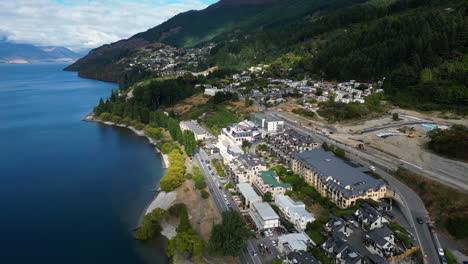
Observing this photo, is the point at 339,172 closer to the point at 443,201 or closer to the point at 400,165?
the point at 400,165

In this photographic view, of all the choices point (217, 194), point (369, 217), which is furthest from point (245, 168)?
point (369, 217)

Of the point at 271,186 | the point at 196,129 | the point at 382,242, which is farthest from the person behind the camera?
the point at 196,129

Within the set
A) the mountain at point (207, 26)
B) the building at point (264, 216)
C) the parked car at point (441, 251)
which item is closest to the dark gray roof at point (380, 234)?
the parked car at point (441, 251)

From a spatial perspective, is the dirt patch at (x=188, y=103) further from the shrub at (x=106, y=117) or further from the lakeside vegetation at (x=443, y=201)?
the lakeside vegetation at (x=443, y=201)

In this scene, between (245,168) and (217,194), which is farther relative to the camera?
(245,168)

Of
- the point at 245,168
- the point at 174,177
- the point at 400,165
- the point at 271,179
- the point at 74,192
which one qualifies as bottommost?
the point at 74,192
